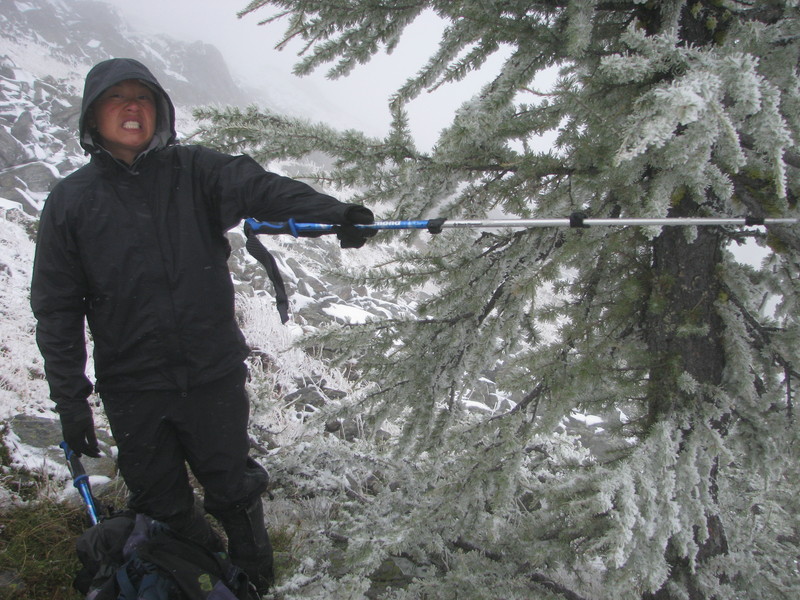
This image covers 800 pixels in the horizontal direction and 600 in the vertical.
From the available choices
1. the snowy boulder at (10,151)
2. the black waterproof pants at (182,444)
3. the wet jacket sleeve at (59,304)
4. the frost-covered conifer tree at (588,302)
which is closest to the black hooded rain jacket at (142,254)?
the wet jacket sleeve at (59,304)

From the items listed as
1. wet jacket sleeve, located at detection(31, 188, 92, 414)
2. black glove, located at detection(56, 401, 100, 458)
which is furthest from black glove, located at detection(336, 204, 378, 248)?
black glove, located at detection(56, 401, 100, 458)

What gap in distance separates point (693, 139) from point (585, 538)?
6.53ft

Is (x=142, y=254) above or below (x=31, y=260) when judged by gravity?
above

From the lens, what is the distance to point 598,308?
2.79 metres

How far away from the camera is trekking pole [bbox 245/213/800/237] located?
6.11ft

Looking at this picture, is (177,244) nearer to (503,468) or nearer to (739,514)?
(503,468)

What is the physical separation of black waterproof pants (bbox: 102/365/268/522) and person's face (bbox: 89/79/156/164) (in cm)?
125

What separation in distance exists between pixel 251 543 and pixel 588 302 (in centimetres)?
249

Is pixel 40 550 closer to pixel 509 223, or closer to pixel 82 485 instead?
pixel 82 485

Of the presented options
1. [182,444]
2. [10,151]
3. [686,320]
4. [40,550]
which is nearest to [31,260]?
[10,151]

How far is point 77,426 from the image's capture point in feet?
8.15

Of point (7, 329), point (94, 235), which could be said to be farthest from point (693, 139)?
point (7, 329)

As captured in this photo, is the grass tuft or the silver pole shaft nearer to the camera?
the silver pole shaft

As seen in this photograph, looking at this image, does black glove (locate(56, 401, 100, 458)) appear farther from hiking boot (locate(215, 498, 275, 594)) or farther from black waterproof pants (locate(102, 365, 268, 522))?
hiking boot (locate(215, 498, 275, 594))
